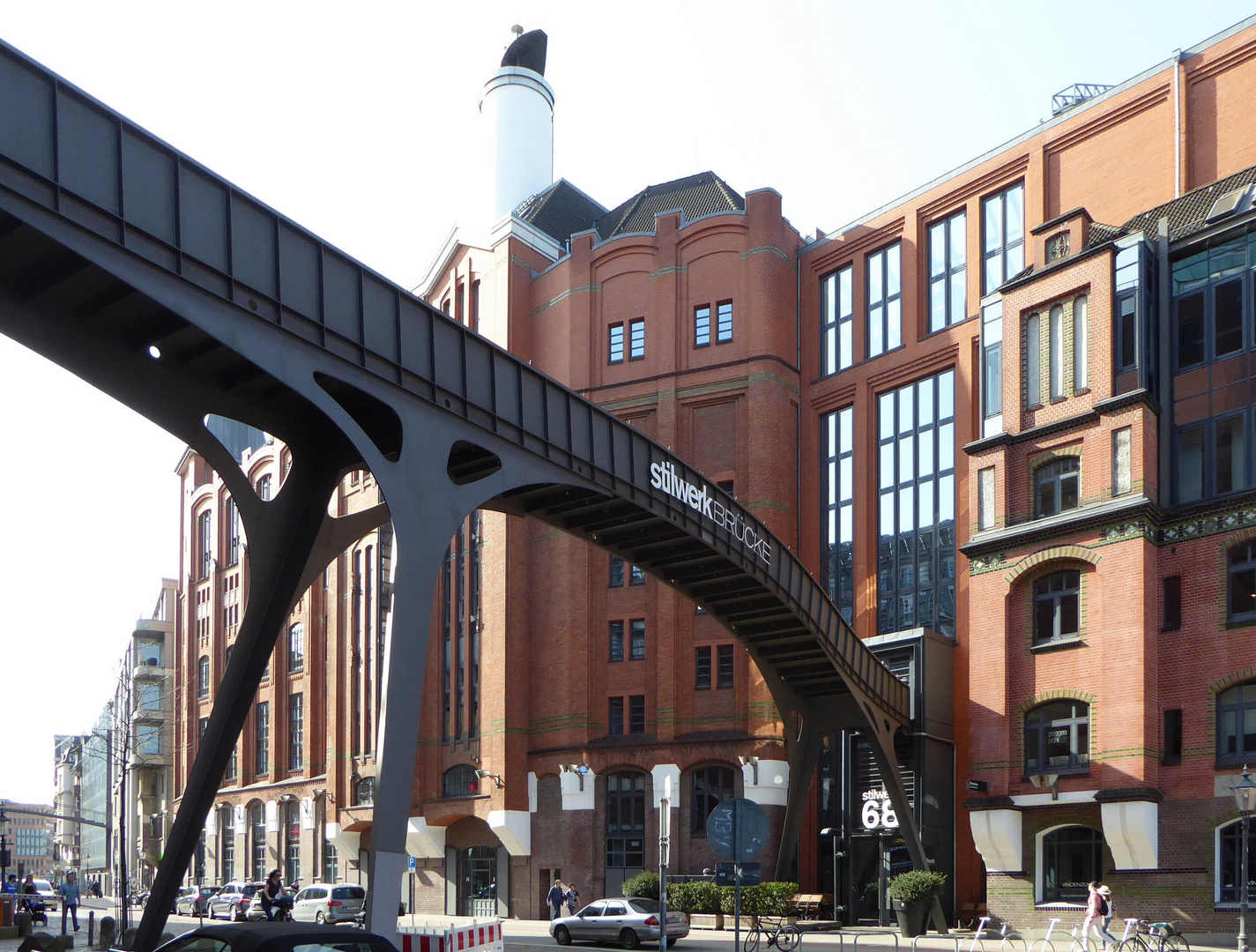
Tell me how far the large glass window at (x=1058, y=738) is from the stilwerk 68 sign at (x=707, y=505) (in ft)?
33.7

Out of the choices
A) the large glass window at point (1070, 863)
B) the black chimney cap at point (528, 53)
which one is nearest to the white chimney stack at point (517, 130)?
the black chimney cap at point (528, 53)

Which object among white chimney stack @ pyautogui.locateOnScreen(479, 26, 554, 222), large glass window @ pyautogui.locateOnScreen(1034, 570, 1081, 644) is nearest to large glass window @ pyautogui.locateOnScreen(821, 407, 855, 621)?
large glass window @ pyautogui.locateOnScreen(1034, 570, 1081, 644)

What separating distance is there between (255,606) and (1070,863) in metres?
24.4

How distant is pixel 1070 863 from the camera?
33.7 m

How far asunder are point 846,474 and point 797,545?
10.5ft

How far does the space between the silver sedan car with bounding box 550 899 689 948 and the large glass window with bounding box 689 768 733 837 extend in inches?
A: 508

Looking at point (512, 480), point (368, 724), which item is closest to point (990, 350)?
point (512, 480)

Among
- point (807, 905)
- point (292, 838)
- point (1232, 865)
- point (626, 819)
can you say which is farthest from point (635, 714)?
point (292, 838)

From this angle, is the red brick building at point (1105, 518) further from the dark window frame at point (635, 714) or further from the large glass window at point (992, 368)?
the dark window frame at point (635, 714)

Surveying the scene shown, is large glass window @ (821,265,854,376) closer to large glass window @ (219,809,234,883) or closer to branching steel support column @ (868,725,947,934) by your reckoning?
branching steel support column @ (868,725,947,934)

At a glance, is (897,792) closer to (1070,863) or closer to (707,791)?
(1070,863)

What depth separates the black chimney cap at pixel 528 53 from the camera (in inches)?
2621

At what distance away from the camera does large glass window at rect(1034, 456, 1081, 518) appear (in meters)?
35.0

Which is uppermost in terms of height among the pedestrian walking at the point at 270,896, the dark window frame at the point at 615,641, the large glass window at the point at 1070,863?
the dark window frame at the point at 615,641
